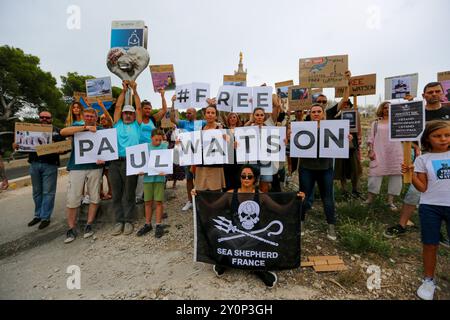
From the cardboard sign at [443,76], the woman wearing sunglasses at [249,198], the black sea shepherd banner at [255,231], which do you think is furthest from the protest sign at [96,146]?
the cardboard sign at [443,76]

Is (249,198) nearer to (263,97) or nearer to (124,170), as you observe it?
(263,97)

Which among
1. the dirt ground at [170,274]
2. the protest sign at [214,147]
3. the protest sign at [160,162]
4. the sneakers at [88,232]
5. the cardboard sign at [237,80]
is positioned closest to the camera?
the dirt ground at [170,274]

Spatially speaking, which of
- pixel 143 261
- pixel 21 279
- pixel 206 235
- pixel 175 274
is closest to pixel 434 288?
pixel 206 235

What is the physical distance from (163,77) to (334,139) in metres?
3.90

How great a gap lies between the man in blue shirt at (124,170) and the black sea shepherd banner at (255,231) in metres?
2.09

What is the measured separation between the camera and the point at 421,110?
261 centimetres

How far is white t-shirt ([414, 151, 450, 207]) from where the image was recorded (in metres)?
2.30

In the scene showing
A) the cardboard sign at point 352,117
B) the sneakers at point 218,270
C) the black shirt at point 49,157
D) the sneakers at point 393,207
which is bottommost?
the sneakers at point 218,270

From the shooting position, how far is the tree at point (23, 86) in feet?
69.5

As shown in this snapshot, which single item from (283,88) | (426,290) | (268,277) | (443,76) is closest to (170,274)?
(268,277)

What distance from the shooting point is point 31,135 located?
405cm

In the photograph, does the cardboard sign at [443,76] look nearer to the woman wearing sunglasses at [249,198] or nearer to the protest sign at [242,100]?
the protest sign at [242,100]

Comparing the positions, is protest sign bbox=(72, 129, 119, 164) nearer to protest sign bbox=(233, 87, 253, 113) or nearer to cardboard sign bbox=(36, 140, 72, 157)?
cardboard sign bbox=(36, 140, 72, 157)

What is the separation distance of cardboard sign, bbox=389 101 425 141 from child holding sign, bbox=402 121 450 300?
0.65ft
